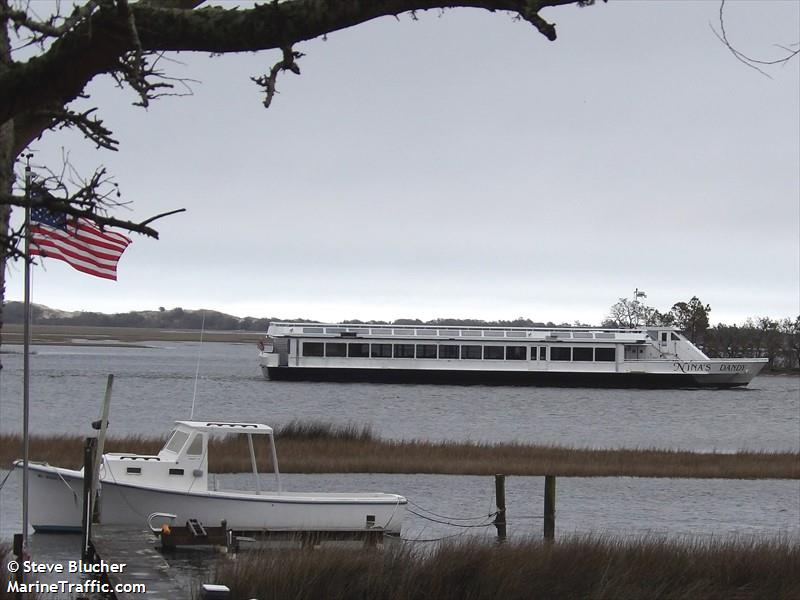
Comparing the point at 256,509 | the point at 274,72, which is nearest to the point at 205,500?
the point at 256,509

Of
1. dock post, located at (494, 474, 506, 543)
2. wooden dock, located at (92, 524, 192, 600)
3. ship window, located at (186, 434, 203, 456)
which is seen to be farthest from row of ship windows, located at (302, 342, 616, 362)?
wooden dock, located at (92, 524, 192, 600)

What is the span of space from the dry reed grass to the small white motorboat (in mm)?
9130

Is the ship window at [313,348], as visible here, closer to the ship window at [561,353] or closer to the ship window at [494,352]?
the ship window at [494,352]

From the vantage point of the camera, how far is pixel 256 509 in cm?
1794

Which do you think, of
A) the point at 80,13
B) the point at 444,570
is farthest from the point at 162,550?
the point at 80,13

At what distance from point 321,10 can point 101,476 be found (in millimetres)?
13658

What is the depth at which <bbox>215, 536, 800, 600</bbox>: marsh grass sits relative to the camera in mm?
12180

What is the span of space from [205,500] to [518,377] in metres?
68.6

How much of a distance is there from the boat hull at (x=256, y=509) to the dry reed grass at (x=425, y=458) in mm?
9349

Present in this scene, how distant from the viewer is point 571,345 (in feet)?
279

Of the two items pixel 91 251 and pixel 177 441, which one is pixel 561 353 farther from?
pixel 91 251

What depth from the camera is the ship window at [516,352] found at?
8544cm

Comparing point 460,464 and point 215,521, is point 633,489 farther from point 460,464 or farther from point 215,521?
point 215,521

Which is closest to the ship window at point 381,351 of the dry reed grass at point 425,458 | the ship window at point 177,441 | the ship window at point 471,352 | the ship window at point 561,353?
the ship window at point 471,352
